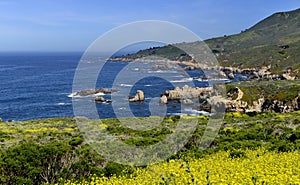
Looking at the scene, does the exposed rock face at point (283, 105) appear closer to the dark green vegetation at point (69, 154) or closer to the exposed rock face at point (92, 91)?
the exposed rock face at point (92, 91)

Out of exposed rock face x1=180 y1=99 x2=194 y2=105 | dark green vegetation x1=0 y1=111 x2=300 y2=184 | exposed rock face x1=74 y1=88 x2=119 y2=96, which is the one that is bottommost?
exposed rock face x1=180 y1=99 x2=194 y2=105

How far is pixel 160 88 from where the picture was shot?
123m

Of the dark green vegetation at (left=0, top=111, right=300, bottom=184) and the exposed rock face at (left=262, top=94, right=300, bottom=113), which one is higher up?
the dark green vegetation at (left=0, top=111, right=300, bottom=184)

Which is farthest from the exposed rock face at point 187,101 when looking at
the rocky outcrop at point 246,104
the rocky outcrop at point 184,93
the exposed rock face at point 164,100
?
the exposed rock face at point 164,100

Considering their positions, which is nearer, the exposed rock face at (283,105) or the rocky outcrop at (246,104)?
the exposed rock face at (283,105)

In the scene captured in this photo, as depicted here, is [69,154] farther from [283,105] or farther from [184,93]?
[184,93]

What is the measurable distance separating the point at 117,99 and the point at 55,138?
6888 cm

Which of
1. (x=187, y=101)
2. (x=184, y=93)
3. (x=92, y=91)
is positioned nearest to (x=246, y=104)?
(x=187, y=101)

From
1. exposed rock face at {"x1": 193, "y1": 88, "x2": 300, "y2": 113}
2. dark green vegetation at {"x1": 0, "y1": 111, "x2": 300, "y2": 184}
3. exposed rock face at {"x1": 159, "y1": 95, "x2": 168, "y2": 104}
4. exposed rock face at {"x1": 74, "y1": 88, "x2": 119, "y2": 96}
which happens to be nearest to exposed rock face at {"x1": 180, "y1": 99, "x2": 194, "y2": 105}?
exposed rock face at {"x1": 159, "y1": 95, "x2": 168, "y2": 104}

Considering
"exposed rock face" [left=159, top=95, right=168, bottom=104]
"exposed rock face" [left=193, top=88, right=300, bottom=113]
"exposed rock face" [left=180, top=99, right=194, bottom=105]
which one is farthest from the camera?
"exposed rock face" [left=159, top=95, right=168, bottom=104]

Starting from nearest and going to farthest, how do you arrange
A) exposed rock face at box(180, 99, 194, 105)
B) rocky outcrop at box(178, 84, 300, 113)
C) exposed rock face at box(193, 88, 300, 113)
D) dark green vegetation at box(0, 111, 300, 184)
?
dark green vegetation at box(0, 111, 300, 184), exposed rock face at box(193, 88, 300, 113), rocky outcrop at box(178, 84, 300, 113), exposed rock face at box(180, 99, 194, 105)

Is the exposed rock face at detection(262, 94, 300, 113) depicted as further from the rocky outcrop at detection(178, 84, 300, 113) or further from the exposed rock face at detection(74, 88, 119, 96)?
the exposed rock face at detection(74, 88, 119, 96)

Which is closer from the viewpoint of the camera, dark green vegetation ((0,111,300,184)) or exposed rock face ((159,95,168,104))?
dark green vegetation ((0,111,300,184))

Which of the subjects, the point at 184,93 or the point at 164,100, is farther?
the point at 184,93
